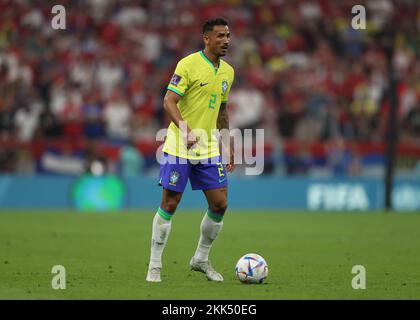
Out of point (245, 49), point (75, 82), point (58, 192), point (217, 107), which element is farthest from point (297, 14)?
point (217, 107)

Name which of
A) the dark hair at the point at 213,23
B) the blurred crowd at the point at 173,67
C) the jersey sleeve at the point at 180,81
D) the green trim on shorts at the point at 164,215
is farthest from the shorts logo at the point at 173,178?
the blurred crowd at the point at 173,67

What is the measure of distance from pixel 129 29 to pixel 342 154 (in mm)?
7322

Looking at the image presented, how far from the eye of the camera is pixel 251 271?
32.0 ft

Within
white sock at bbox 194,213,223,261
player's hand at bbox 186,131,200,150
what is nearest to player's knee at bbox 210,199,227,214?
white sock at bbox 194,213,223,261

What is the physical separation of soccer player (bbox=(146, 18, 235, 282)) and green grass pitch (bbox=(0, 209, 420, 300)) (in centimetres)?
51

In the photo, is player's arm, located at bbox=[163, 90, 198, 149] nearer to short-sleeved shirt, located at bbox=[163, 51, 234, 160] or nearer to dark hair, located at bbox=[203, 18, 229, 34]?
short-sleeved shirt, located at bbox=[163, 51, 234, 160]

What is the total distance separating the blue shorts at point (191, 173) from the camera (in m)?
9.91

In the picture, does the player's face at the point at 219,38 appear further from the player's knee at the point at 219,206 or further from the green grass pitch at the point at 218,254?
the green grass pitch at the point at 218,254

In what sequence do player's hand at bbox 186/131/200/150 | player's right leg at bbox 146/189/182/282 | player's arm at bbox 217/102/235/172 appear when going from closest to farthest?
player's hand at bbox 186/131/200/150 < player's right leg at bbox 146/189/182/282 < player's arm at bbox 217/102/235/172

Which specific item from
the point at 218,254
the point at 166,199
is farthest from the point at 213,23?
the point at 218,254

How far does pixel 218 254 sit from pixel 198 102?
337 centimetres

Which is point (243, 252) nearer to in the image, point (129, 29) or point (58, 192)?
point (58, 192)

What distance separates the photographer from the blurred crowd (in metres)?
23.0

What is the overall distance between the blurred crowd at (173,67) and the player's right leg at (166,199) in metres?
12.5
